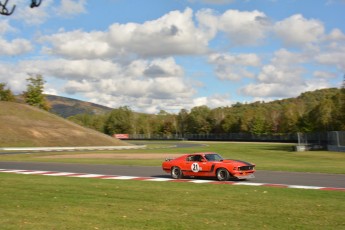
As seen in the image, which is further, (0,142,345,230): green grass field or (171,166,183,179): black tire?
(171,166,183,179): black tire

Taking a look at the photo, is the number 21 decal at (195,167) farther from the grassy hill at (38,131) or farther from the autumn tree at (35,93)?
the autumn tree at (35,93)

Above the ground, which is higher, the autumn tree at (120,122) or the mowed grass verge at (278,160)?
the autumn tree at (120,122)

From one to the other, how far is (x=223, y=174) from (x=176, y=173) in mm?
2721

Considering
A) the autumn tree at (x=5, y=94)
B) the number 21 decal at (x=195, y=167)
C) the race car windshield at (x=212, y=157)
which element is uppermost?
the autumn tree at (x=5, y=94)

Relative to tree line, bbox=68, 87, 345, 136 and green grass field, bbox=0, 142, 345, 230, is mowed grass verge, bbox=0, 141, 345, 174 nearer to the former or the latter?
green grass field, bbox=0, 142, 345, 230

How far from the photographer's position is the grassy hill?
70500 millimetres

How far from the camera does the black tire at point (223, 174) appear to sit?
18266mm

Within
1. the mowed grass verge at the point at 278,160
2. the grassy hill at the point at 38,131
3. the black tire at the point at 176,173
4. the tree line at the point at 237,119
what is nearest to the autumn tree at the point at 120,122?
the tree line at the point at 237,119

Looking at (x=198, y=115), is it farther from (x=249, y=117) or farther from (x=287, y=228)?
(x=287, y=228)

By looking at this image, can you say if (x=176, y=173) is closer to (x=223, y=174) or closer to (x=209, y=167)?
(x=209, y=167)

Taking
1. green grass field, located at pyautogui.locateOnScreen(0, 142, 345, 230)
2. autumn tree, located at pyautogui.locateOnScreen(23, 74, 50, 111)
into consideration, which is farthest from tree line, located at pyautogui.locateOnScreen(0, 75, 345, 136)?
green grass field, located at pyautogui.locateOnScreen(0, 142, 345, 230)

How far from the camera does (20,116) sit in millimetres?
83000

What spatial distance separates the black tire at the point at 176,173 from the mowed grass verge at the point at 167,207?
13.7ft

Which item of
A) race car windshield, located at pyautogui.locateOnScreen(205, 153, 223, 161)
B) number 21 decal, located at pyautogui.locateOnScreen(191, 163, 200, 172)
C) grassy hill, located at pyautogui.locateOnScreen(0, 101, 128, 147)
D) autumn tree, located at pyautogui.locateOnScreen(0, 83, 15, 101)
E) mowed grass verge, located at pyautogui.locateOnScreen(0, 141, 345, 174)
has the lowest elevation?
mowed grass verge, located at pyautogui.locateOnScreen(0, 141, 345, 174)
